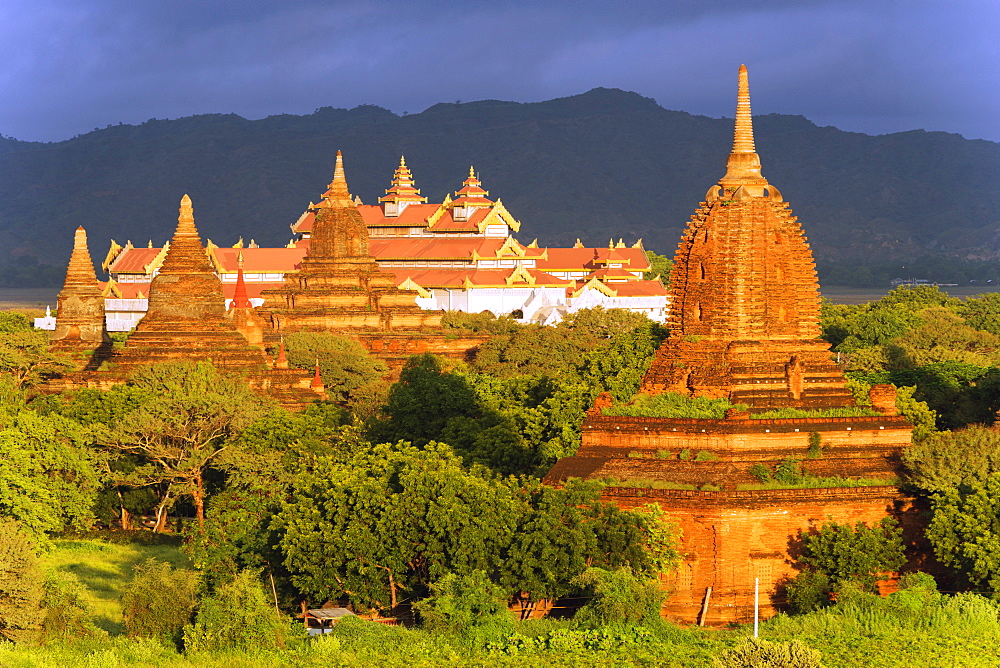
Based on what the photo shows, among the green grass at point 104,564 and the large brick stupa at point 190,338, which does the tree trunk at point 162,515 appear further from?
the large brick stupa at point 190,338

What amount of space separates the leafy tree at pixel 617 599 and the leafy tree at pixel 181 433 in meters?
16.1

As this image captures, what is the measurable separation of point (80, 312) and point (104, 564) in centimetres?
3088

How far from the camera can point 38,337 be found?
2689 inches

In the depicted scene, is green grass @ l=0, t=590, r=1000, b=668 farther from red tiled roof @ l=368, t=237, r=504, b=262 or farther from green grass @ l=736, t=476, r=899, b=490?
red tiled roof @ l=368, t=237, r=504, b=262

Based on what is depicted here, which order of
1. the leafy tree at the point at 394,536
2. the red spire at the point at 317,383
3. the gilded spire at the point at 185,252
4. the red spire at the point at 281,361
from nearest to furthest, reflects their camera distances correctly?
1. the leafy tree at the point at 394,536
2. the red spire at the point at 317,383
3. the red spire at the point at 281,361
4. the gilded spire at the point at 185,252

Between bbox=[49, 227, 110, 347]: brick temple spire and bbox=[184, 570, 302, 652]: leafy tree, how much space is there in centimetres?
4020

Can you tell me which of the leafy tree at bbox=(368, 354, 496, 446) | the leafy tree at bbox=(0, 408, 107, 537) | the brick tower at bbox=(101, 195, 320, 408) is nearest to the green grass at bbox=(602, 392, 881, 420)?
the leafy tree at bbox=(368, 354, 496, 446)

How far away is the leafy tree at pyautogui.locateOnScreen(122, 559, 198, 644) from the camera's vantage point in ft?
117

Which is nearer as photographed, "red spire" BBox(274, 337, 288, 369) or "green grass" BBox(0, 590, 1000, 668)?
"green grass" BBox(0, 590, 1000, 668)

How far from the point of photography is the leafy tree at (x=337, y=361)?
70.9 metres

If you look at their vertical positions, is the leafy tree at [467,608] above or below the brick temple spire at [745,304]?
below

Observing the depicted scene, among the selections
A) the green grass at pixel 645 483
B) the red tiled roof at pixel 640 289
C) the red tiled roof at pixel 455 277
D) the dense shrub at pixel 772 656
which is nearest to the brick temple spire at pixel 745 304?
the green grass at pixel 645 483

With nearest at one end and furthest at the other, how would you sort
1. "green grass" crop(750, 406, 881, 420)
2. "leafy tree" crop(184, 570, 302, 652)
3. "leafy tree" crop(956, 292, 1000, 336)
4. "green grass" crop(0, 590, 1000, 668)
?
"green grass" crop(0, 590, 1000, 668) → "leafy tree" crop(184, 570, 302, 652) → "green grass" crop(750, 406, 881, 420) → "leafy tree" crop(956, 292, 1000, 336)

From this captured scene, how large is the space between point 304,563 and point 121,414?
17913 millimetres
